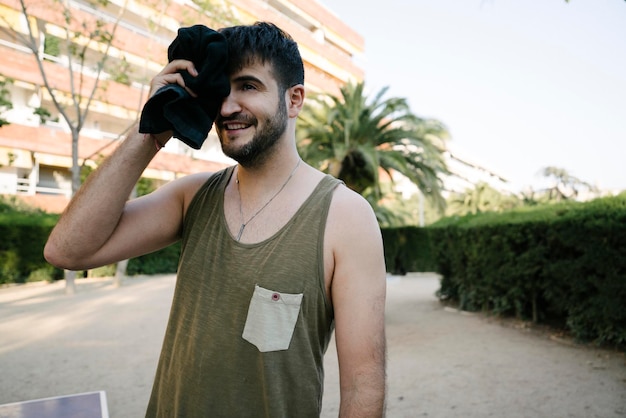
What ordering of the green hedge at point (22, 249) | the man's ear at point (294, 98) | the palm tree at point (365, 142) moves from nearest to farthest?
the man's ear at point (294, 98) < the palm tree at point (365, 142) < the green hedge at point (22, 249)

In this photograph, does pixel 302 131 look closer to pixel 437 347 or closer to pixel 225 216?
pixel 437 347

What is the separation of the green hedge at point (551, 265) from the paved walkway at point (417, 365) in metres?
0.51

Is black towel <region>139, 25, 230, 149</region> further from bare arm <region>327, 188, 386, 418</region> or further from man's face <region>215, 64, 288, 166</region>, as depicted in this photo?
bare arm <region>327, 188, 386, 418</region>

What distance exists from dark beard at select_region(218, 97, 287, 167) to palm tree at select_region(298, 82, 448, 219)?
8364 mm

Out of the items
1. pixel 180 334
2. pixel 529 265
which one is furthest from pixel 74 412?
pixel 529 265

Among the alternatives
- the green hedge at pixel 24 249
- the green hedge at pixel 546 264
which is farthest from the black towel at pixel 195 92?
the green hedge at pixel 24 249

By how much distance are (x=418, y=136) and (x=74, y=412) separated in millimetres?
9689

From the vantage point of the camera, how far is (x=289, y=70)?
67.8 inches

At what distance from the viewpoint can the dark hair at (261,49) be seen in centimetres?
163

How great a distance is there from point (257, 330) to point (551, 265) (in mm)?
7432

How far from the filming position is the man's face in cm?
163

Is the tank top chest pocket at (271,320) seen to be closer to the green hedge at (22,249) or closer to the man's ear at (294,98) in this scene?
the man's ear at (294,98)

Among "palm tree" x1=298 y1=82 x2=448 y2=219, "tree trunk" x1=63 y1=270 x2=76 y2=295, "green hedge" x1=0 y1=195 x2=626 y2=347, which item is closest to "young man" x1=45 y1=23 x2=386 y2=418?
"green hedge" x1=0 y1=195 x2=626 y2=347

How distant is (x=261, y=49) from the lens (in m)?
A: 1.64
